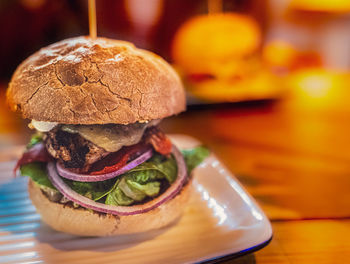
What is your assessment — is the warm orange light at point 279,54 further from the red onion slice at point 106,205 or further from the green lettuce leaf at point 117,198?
the green lettuce leaf at point 117,198

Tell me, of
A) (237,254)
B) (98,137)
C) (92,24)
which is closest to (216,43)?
(92,24)

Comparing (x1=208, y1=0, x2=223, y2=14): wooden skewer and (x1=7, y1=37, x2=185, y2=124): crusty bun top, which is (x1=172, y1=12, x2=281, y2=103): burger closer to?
(x1=208, y1=0, x2=223, y2=14): wooden skewer

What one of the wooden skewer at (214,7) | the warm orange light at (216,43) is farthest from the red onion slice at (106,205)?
the wooden skewer at (214,7)

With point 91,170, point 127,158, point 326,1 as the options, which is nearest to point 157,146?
point 127,158

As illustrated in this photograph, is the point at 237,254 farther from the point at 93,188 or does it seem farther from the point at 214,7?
the point at 214,7

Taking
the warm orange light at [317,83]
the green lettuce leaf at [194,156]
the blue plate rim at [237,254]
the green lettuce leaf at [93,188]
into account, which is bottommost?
the warm orange light at [317,83]

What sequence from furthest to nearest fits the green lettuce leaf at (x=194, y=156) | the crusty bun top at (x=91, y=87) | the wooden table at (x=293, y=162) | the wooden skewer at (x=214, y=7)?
the wooden skewer at (x=214, y=7) < the green lettuce leaf at (x=194, y=156) < the wooden table at (x=293, y=162) < the crusty bun top at (x=91, y=87)

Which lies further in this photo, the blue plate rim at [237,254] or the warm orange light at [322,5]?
the warm orange light at [322,5]
